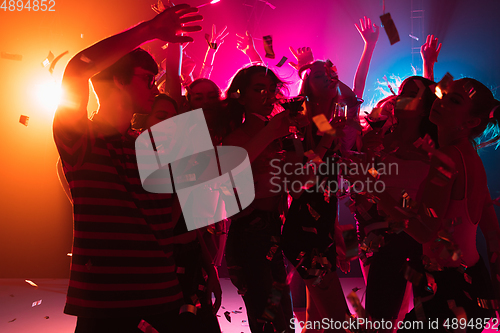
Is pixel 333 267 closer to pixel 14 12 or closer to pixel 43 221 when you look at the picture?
pixel 43 221

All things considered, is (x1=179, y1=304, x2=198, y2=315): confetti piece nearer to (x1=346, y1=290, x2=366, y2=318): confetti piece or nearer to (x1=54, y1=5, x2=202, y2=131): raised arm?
(x1=346, y1=290, x2=366, y2=318): confetti piece

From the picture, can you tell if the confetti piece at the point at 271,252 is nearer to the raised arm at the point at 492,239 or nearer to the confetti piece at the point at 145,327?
the confetti piece at the point at 145,327

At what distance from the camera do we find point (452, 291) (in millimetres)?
1311

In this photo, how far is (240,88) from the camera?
1.86 m

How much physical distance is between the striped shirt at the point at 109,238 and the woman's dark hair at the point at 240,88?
0.77 meters

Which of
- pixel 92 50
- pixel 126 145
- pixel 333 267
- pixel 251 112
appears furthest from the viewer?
pixel 251 112

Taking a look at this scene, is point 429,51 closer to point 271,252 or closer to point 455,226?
point 455,226

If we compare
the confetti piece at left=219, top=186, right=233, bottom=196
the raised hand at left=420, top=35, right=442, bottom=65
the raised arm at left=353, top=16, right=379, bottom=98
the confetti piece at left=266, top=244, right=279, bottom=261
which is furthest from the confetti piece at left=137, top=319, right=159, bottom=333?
the raised hand at left=420, top=35, right=442, bottom=65

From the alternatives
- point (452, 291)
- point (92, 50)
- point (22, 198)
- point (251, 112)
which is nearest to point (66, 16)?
point (22, 198)

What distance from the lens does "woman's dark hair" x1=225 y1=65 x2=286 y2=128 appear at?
72.6 inches

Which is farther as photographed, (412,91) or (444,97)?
(412,91)

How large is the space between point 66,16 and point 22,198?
7.12ft

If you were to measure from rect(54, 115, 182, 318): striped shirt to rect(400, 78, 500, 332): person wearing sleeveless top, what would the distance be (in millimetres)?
934

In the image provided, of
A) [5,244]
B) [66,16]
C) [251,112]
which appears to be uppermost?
[66,16]
